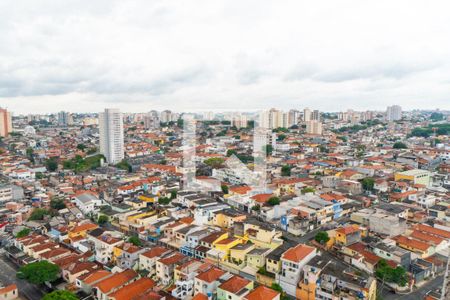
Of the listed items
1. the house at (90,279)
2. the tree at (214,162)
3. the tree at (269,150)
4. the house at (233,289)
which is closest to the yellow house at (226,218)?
the house at (233,289)

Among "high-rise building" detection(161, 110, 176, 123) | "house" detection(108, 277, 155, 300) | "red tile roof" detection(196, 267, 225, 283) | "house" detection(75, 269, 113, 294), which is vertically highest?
"high-rise building" detection(161, 110, 176, 123)

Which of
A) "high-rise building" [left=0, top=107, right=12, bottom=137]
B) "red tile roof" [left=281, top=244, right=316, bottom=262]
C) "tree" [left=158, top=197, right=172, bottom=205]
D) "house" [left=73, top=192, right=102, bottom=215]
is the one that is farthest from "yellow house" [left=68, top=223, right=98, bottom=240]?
"high-rise building" [left=0, top=107, right=12, bottom=137]

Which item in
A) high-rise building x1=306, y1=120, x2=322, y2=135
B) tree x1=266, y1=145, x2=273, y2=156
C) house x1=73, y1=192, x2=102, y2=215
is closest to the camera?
house x1=73, y1=192, x2=102, y2=215

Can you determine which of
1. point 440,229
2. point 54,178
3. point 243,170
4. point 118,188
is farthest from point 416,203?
point 54,178

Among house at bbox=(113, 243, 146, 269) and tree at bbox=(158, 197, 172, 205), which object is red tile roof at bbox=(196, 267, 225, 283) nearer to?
house at bbox=(113, 243, 146, 269)

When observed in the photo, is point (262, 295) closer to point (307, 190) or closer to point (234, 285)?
point (234, 285)

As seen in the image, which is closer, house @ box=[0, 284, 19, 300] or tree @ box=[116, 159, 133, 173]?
house @ box=[0, 284, 19, 300]

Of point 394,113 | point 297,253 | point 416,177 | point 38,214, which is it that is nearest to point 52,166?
point 38,214
